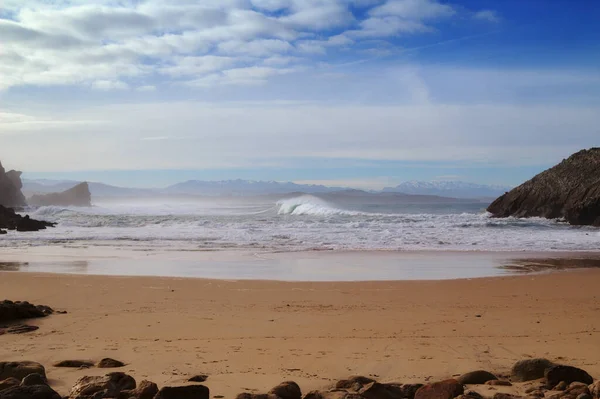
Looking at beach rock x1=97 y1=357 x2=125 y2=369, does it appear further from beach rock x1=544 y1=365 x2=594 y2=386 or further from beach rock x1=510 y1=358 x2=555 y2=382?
beach rock x1=544 y1=365 x2=594 y2=386

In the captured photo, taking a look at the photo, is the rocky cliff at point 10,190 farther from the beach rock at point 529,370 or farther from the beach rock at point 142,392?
the beach rock at point 529,370

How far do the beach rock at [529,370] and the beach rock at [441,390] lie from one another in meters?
0.87

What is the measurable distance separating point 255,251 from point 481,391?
12.9m

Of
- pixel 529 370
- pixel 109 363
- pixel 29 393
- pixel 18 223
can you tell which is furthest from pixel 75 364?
pixel 18 223

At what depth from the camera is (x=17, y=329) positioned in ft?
21.4

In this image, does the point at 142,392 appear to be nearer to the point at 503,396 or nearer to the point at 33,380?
the point at 33,380

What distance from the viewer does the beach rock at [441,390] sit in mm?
4227

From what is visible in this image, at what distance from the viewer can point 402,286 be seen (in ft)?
33.2

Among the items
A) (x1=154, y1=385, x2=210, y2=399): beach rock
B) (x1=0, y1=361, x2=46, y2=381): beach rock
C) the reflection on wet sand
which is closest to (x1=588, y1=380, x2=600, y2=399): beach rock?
(x1=154, y1=385, x2=210, y2=399): beach rock

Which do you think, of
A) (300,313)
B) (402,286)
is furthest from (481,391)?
(402,286)

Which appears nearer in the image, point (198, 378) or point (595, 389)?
point (595, 389)

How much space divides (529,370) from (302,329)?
8.91 feet

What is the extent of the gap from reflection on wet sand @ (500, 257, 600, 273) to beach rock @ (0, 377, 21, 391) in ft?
34.7

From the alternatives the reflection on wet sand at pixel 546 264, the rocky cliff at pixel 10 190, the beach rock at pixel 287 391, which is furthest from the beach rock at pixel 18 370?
the rocky cliff at pixel 10 190
